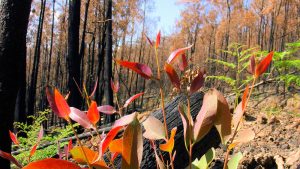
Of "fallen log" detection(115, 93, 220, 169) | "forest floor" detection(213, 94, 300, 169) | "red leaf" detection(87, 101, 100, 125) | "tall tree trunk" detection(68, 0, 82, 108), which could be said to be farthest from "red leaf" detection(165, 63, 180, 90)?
"tall tree trunk" detection(68, 0, 82, 108)

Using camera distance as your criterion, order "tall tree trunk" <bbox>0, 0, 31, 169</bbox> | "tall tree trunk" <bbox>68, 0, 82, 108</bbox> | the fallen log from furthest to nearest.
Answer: "tall tree trunk" <bbox>68, 0, 82, 108</bbox> → "tall tree trunk" <bbox>0, 0, 31, 169</bbox> → the fallen log

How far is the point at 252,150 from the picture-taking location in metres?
3.35

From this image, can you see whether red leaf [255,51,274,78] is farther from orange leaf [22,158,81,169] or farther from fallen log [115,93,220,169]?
fallen log [115,93,220,169]

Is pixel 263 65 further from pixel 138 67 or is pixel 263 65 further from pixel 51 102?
pixel 51 102

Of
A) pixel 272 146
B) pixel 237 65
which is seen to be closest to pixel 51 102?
pixel 237 65

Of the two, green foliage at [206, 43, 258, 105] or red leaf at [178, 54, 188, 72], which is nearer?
red leaf at [178, 54, 188, 72]

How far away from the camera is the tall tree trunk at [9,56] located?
3.02 meters

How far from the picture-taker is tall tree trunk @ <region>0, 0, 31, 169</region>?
3.02m

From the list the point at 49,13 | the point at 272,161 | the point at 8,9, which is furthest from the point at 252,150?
the point at 49,13

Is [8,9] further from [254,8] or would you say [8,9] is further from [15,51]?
[254,8]

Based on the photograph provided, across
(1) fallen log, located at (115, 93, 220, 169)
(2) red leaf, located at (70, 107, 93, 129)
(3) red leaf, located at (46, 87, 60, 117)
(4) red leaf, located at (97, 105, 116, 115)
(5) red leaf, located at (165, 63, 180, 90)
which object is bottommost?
(1) fallen log, located at (115, 93, 220, 169)

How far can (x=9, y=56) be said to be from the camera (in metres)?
3.03

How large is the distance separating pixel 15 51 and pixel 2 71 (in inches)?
9.1

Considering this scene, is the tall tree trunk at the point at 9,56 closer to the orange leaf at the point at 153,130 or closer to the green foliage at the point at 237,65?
the green foliage at the point at 237,65
